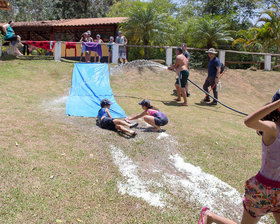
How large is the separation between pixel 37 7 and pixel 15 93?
115 ft

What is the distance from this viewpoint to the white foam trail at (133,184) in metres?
3.97

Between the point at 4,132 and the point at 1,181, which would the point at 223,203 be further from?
the point at 4,132

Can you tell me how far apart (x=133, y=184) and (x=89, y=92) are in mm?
6113

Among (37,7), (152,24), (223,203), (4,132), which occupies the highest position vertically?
(37,7)

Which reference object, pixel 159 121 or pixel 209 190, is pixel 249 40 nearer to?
pixel 159 121

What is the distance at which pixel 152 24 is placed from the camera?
49.6ft

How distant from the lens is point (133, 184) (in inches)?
170

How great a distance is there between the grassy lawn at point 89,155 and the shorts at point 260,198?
1268 millimetres

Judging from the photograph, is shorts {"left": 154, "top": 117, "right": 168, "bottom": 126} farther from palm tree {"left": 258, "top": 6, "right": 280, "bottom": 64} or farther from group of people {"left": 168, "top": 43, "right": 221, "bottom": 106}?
palm tree {"left": 258, "top": 6, "right": 280, "bottom": 64}

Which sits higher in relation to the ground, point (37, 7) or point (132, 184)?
point (37, 7)

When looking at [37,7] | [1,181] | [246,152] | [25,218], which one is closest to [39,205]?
[25,218]

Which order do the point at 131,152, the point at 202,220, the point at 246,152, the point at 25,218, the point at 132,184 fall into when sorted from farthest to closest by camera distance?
1. the point at 246,152
2. the point at 131,152
3. the point at 132,184
4. the point at 25,218
5. the point at 202,220

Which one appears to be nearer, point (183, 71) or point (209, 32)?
point (183, 71)

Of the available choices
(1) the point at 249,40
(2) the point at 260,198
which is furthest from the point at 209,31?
(2) the point at 260,198
